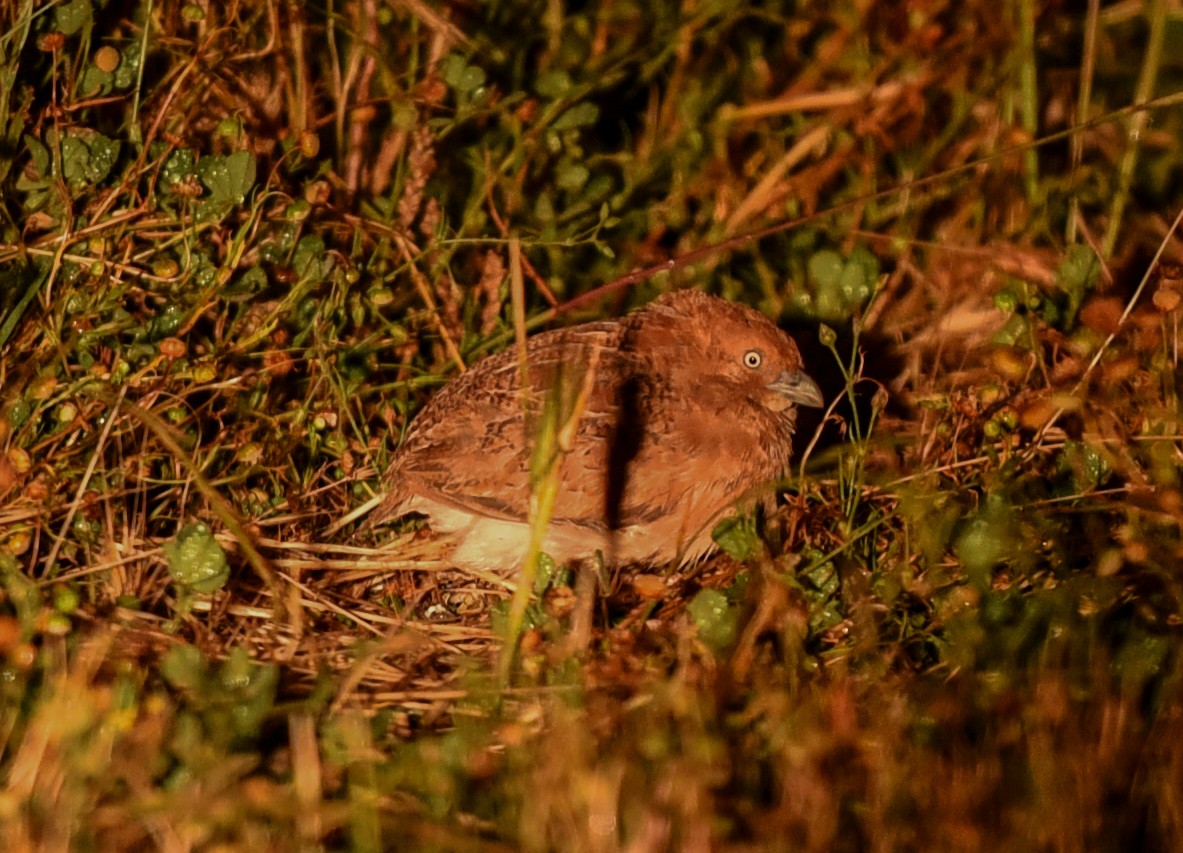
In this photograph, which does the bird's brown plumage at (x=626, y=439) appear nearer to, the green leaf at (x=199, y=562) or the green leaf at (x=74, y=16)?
the green leaf at (x=199, y=562)

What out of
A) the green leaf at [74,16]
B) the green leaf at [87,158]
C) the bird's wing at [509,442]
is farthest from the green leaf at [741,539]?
the green leaf at [74,16]

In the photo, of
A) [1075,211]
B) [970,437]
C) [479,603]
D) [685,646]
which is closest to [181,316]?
[479,603]

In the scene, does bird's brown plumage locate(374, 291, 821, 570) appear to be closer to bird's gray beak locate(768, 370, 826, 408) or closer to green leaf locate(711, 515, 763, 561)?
bird's gray beak locate(768, 370, 826, 408)

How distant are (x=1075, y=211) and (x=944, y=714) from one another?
8.78 ft

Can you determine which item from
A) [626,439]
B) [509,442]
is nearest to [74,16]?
[509,442]

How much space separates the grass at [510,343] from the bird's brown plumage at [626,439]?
17cm

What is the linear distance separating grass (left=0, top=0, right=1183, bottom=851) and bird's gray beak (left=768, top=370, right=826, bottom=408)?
A: 202 mm

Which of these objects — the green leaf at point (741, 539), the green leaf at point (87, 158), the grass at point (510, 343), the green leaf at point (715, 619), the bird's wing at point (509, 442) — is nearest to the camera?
the grass at point (510, 343)

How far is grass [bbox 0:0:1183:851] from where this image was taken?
379cm

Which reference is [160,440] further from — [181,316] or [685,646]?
[685,646]

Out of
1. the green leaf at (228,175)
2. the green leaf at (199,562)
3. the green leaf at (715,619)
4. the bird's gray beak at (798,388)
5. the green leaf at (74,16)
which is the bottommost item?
the green leaf at (715,619)

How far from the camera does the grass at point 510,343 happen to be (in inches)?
149

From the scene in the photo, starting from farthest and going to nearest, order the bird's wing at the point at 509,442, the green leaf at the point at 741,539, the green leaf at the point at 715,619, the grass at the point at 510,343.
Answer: the bird's wing at the point at 509,442 < the green leaf at the point at 741,539 < the green leaf at the point at 715,619 < the grass at the point at 510,343

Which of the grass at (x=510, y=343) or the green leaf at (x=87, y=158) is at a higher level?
the green leaf at (x=87, y=158)
